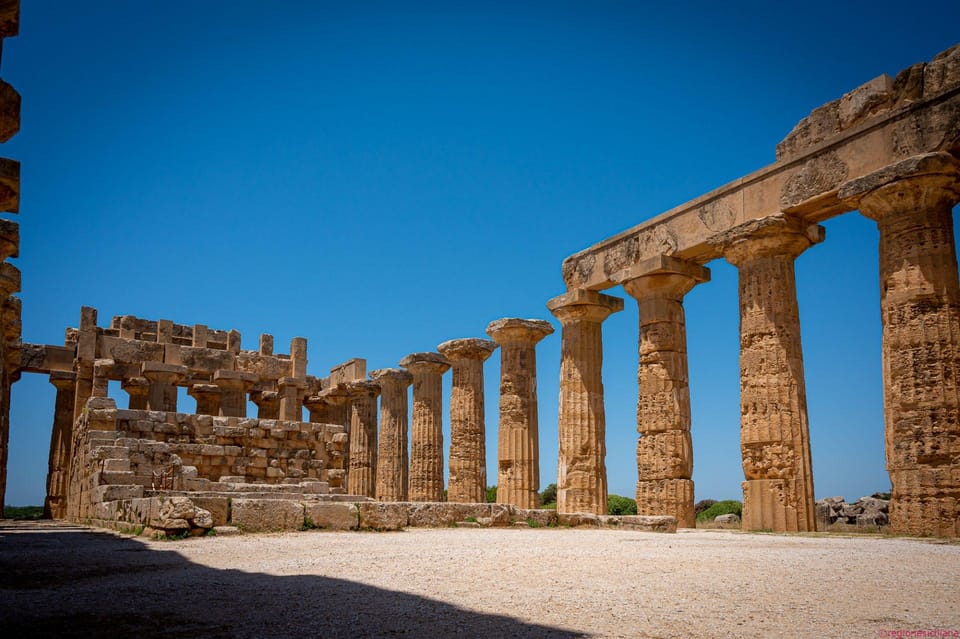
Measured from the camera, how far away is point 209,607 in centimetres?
547

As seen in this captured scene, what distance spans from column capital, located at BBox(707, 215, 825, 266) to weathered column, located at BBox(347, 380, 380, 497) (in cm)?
1726


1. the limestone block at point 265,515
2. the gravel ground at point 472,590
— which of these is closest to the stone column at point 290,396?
the limestone block at point 265,515

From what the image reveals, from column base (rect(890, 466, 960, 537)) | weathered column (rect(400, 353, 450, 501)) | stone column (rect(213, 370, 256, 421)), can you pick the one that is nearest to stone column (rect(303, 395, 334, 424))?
stone column (rect(213, 370, 256, 421))

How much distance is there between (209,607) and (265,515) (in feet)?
20.9

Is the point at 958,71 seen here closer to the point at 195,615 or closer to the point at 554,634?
the point at 554,634

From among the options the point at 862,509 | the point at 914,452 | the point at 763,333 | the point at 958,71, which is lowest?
the point at 862,509

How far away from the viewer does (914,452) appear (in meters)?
12.6

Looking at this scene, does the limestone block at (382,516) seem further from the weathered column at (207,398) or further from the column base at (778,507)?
the weathered column at (207,398)

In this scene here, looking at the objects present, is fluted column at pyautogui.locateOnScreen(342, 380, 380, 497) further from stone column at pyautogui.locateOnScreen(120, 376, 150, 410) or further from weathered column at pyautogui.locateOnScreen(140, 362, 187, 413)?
stone column at pyautogui.locateOnScreen(120, 376, 150, 410)

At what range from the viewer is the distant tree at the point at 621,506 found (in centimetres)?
3252

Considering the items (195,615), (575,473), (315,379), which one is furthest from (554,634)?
(315,379)

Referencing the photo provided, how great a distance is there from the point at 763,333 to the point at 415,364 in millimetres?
12575

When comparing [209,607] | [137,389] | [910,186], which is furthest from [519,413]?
[209,607]

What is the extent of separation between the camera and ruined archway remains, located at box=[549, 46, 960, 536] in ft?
41.3
